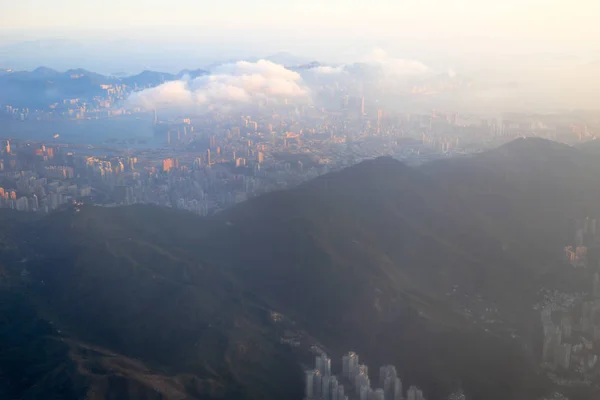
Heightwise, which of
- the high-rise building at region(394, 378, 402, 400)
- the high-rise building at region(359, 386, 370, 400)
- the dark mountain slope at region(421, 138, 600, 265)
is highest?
the dark mountain slope at region(421, 138, 600, 265)

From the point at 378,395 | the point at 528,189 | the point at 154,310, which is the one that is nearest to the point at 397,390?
the point at 378,395

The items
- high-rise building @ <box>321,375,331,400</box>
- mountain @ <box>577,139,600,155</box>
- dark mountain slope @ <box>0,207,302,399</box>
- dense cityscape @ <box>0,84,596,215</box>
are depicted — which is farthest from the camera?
dense cityscape @ <box>0,84,596,215</box>

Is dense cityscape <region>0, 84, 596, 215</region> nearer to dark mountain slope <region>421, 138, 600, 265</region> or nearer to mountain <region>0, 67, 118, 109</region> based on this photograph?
mountain <region>0, 67, 118, 109</region>

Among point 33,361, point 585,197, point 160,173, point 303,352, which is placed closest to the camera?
point 33,361

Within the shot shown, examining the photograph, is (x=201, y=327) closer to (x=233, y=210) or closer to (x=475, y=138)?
(x=233, y=210)

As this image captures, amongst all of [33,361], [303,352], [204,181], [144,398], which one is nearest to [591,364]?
[303,352]

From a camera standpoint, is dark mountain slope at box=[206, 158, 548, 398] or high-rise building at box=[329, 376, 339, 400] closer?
high-rise building at box=[329, 376, 339, 400]

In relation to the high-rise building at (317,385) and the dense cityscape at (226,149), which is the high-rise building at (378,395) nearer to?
the high-rise building at (317,385)

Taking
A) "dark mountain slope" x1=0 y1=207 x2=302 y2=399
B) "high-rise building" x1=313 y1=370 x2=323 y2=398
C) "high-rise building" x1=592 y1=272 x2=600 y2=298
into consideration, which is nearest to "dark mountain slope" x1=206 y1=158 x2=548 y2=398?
"dark mountain slope" x1=0 y1=207 x2=302 y2=399
